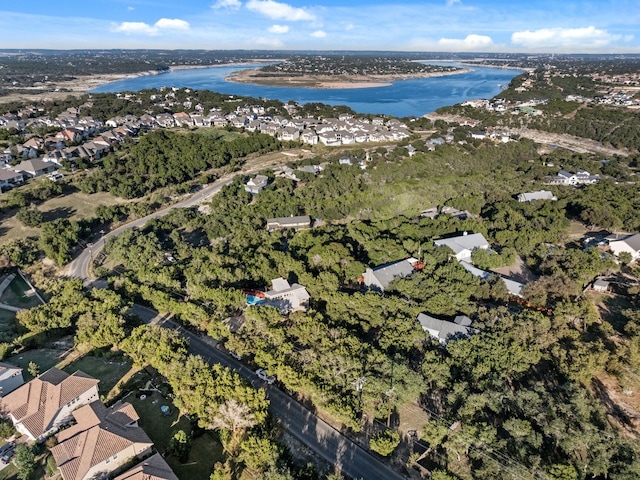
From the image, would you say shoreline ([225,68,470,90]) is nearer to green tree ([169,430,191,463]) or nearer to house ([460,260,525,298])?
house ([460,260,525,298])

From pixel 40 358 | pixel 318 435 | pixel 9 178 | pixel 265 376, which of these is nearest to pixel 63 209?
pixel 9 178

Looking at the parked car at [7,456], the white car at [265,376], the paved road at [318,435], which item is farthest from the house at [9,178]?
the white car at [265,376]

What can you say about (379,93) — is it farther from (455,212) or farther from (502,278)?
(502,278)

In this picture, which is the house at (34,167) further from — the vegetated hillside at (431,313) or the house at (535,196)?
the house at (535,196)

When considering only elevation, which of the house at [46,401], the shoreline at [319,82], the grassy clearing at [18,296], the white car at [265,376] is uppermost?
the shoreline at [319,82]

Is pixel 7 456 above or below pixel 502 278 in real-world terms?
below
